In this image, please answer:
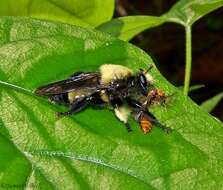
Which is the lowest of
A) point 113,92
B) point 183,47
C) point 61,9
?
point 183,47

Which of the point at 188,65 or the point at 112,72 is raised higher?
the point at 112,72

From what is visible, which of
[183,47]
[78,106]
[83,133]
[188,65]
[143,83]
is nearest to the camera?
[83,133]

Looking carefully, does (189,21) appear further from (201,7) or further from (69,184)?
(69,184)

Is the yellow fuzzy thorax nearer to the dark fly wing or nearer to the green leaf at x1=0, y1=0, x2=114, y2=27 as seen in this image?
the dark fly wing

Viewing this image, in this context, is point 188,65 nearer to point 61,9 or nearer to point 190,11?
point 190,11

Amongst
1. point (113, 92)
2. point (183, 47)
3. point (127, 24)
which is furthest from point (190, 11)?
point (183, 47)

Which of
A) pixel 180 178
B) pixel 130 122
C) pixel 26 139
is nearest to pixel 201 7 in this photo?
pixel 130 122

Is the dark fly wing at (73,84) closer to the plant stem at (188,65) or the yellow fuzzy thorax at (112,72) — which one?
the yellow fuzzy thorax at (112,72)
